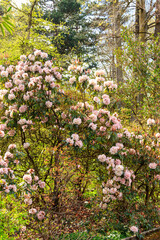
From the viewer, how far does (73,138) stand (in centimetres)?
356

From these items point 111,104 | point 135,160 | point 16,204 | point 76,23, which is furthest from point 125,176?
point 76,23

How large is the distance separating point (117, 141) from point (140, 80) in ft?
5.86

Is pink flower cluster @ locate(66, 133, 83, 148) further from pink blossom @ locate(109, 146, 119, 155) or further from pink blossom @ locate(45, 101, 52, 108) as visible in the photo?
pink blossom @ locate(45, 101, 52, 108)

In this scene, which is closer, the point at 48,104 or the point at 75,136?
the point at 75,136

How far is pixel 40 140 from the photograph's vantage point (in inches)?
170

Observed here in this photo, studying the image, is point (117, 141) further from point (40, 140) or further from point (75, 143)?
point (40, 140)

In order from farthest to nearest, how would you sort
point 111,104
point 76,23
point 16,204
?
point 76,23
point 111,104
point 16,204

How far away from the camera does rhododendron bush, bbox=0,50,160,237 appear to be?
3.52m

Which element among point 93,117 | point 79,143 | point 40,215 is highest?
point 93,117

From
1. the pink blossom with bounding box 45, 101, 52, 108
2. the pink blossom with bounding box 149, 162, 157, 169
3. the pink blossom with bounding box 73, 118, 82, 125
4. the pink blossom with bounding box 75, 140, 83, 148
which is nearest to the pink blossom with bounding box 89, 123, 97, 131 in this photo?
the pink blossom with bounding box 73, 118, 82, 125

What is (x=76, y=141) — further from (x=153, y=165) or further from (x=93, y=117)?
(x=153, y=165)

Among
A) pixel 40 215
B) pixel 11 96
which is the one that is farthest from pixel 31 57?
pixel 40 215

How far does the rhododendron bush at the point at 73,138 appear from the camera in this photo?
3.52m

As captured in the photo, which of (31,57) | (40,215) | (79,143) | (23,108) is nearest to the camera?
(40,215)
